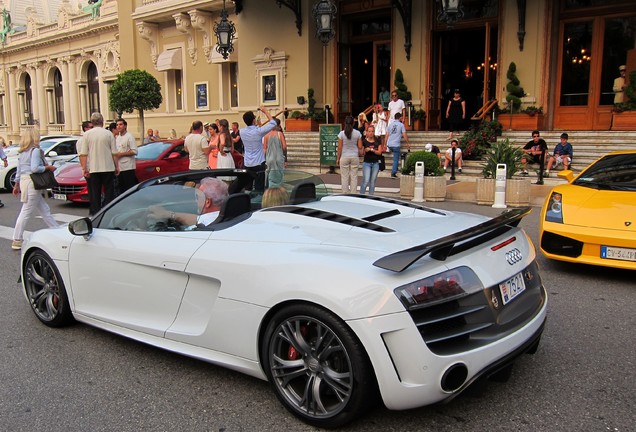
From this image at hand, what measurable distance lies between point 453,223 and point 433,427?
4.12 ft

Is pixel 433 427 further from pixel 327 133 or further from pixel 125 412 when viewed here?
pixel 327 133

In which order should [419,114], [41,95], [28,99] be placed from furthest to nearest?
[28,99] → [41,95] → [419,114]

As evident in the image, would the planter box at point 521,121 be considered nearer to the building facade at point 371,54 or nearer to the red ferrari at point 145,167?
the building facade at point 371,54

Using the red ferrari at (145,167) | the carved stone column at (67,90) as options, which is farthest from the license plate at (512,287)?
the carved stone column at (67,90)

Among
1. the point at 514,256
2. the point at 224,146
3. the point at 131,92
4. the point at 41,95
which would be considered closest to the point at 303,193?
the point at 514,256

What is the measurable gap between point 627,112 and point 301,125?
11.2 m

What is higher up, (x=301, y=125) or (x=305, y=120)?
(x=305, y=120)

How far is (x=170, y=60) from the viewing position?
28.4m

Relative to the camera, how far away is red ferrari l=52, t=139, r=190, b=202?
11.9 metres

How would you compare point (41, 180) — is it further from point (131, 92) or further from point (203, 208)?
point (131, 92)

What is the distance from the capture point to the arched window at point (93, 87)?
39094 millimetres

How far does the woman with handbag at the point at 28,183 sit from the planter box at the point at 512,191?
807 centimetres

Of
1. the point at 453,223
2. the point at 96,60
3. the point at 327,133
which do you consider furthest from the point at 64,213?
the point at 96,60

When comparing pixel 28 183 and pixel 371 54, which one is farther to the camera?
pixel 371 54
